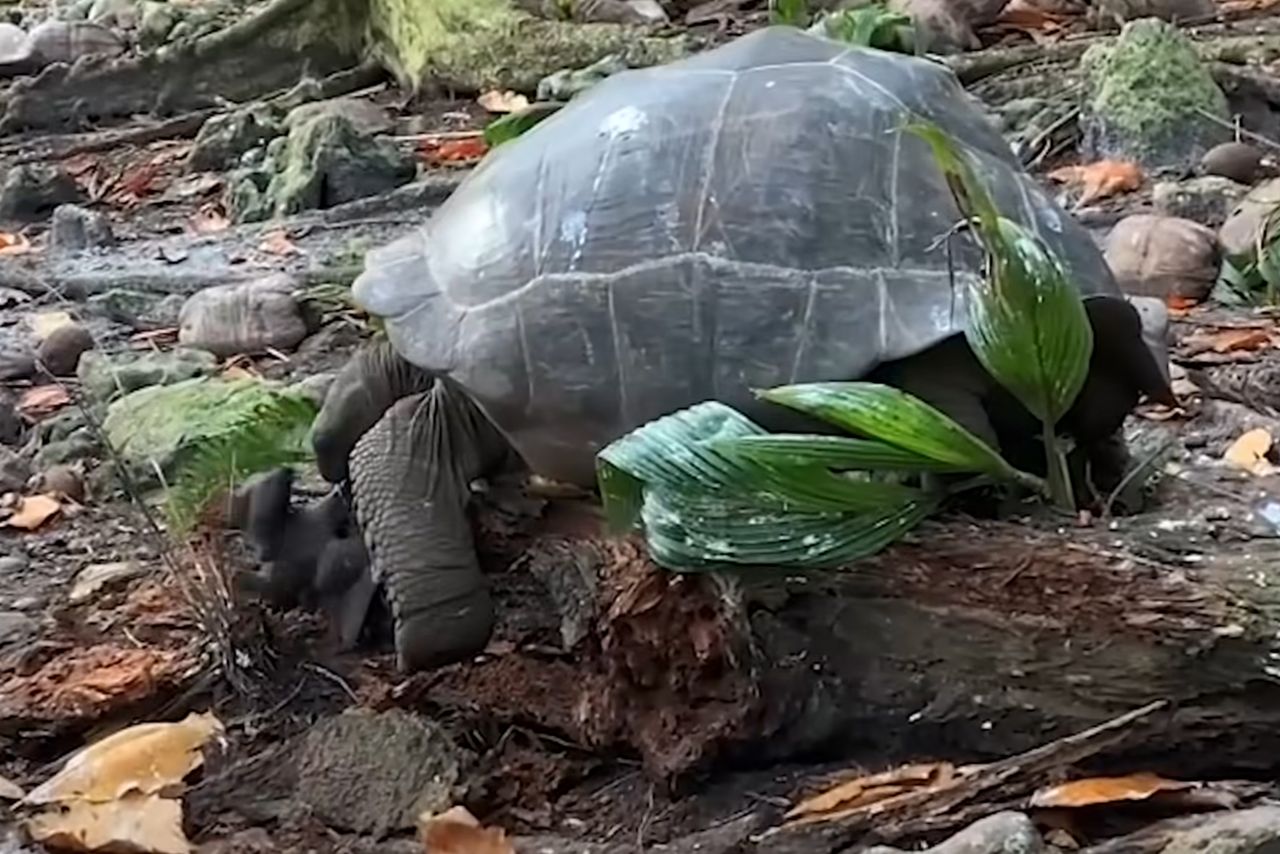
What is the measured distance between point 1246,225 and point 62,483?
2.28 metres

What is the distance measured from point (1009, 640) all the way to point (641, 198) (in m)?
0.65

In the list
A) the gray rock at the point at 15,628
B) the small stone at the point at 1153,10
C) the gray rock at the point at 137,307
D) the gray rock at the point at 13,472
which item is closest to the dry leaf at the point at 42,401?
the gray rock at the point at 13,472

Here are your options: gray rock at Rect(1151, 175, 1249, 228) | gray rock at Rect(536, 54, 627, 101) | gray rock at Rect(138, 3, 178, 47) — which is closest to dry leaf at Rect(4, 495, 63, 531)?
gray rock at Rect(1151, 175, 1249, 228)

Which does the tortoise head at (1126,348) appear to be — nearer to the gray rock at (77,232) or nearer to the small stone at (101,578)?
the small stone at (101,578)

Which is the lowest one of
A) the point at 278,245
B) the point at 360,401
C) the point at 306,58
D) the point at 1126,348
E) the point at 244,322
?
the point at 306,58

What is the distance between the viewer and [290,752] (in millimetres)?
2430

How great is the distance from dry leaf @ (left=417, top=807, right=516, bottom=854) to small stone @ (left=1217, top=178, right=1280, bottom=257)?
7.40ft

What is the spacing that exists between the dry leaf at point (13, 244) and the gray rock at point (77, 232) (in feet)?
0.26

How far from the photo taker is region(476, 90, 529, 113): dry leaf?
6688 millimetres

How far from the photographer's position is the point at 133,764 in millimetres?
2414

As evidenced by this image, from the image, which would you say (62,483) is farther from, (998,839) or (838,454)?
(998,839)

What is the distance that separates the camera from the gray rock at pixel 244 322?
4.34 metres

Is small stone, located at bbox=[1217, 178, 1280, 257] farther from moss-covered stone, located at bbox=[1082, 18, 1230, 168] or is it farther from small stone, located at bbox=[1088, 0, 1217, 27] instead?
small stone, located at bbox=[1088, 0, 1217, 27]

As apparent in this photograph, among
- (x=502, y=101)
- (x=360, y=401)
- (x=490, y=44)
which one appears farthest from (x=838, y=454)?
(x=490, y=44)
